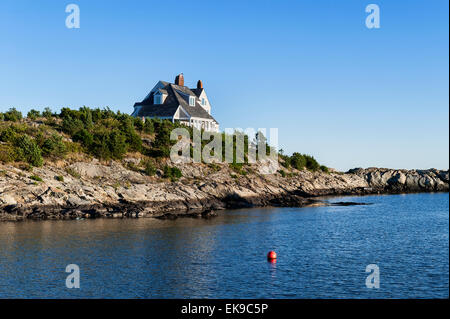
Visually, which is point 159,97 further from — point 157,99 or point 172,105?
point 172,105

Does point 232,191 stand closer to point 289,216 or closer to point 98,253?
point 289,216

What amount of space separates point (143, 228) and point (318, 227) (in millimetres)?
20621

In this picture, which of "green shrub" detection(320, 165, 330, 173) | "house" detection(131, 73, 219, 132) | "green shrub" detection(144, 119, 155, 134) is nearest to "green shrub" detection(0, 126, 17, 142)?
"green shrub" detection(144, 119, 155, 134)

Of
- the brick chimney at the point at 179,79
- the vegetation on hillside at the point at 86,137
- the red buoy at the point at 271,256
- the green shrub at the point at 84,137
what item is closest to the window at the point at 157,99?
the vegetation on hillside at the point at 86,137

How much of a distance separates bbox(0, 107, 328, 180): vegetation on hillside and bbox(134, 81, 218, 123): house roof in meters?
4.83

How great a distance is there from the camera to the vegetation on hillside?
6041 cm

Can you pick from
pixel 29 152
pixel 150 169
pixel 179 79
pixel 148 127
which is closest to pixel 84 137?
pixel 29 152

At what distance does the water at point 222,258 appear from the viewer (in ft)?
80.1

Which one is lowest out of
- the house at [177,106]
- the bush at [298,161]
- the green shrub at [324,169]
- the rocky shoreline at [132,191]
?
the rocky shoreline at [132,191]

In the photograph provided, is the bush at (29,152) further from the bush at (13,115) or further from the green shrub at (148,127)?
the green shrub at (148,127)

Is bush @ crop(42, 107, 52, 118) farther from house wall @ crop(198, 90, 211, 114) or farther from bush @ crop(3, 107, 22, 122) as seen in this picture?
house wall @ crop(198, 90, 211, 114)

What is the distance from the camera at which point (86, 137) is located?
69750mm

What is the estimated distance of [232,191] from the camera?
237 ft
